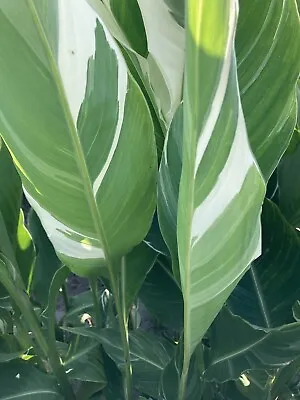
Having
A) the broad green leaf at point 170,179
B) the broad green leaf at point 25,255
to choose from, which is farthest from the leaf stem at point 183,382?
the broad green leaf at point 25,255

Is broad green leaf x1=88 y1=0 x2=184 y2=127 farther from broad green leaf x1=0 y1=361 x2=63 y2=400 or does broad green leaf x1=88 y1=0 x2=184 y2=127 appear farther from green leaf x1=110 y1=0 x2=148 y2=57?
broad green leaf x1=0 y1=361 x2=63 y2=400

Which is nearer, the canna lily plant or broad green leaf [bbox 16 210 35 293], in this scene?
the canna lily plant

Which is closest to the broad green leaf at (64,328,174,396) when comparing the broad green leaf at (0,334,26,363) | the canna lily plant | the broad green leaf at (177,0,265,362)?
the canna lily plant

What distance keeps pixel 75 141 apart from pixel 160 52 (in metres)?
0.08

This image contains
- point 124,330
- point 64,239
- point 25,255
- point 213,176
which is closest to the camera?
point 213,176

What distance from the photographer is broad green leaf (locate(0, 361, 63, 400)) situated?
0.65 metres

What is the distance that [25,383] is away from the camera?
659 millimetres

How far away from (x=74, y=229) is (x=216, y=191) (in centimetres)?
16

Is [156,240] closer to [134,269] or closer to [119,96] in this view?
[134,269]

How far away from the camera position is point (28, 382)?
66 centimetres

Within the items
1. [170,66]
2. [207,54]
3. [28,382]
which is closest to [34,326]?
[28,382]

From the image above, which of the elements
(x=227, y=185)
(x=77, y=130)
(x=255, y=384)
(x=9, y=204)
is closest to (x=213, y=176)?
(x=227, y=185)

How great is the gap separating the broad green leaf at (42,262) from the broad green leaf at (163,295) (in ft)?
0.41

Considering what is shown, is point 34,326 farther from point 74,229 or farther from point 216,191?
point 216,191
